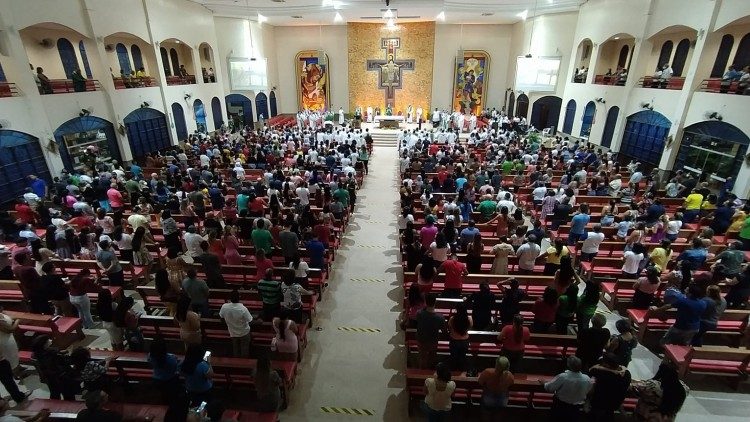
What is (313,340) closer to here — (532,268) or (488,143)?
(532,268)

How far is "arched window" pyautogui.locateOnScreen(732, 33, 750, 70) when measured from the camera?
12672mm

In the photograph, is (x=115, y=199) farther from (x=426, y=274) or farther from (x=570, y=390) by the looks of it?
(x=570, y=390)

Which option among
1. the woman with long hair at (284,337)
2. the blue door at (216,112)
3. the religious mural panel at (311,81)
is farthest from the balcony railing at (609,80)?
the blue door at (216,112)

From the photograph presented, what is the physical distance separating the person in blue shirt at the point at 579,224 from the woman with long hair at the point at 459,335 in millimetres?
5039

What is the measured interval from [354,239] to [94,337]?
5.94 m

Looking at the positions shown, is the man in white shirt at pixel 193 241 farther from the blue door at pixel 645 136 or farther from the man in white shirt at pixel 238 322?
the blue door at pixel 645 136

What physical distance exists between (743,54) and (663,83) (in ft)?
7.99

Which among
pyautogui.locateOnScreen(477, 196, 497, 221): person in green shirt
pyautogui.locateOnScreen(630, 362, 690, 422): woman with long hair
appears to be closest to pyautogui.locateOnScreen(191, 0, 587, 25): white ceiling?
pyautogui.locateOnScreen(477, 196, 497, 221): person in green shirt

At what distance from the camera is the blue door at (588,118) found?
19297 mm

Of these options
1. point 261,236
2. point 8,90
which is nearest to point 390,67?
point 8,90

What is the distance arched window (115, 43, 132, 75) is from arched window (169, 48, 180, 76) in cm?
292

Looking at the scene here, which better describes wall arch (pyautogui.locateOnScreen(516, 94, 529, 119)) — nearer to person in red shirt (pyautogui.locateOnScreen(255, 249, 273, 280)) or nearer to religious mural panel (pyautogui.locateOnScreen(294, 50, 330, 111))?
religious mural panel (pyautogui.locateOnScreen(294, 50, 330, 111))

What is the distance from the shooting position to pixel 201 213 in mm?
10039

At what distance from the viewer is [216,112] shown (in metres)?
22.8
